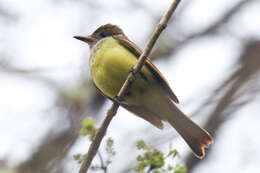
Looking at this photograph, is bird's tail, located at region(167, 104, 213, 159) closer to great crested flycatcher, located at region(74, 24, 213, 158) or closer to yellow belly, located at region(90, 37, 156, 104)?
great crested flycatcher, located at region(74, 24, 213, 158)

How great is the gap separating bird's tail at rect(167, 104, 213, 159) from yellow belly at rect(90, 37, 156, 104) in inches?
15.3

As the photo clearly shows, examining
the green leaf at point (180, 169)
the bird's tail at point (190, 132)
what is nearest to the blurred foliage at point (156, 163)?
the green leaf at point (180, 169)

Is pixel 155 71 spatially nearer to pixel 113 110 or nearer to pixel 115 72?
pixel 115 72

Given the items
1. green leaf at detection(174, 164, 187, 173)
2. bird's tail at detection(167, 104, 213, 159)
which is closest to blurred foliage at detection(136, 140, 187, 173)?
green leaf at detection(174, 164, 187, 173)

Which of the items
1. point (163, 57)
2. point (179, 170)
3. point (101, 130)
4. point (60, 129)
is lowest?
point (60, 129)

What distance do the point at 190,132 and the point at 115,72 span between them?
940 mm

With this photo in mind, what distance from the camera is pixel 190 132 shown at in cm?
421

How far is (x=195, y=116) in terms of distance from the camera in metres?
4.21

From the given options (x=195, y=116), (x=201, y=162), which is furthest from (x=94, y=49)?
(x=201, y=162)

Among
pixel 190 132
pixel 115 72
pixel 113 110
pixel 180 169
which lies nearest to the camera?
pixel 180 169

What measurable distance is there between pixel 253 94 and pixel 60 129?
1.84m

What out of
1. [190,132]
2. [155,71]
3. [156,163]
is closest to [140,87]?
[155,71]

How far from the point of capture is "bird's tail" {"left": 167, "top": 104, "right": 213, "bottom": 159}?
3918 mm

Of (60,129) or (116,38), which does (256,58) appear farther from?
(60,129)
